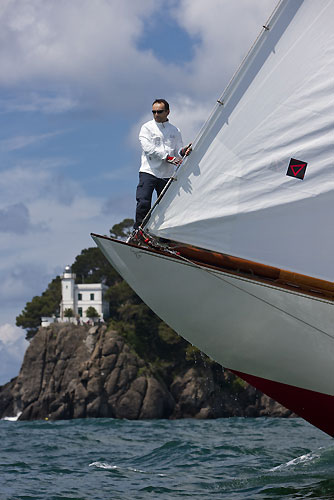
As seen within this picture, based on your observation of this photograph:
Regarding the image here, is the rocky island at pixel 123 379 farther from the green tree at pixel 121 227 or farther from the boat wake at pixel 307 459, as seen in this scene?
the boat wake at pixel 307 459

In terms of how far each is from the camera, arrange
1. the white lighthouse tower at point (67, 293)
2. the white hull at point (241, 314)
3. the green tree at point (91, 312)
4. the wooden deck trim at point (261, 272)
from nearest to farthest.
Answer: the wooden deck trim at point (261, 272), the white hull at point (241, 314), the green tree at point (91, 312), the white lighthouse tower at point (67, 293)

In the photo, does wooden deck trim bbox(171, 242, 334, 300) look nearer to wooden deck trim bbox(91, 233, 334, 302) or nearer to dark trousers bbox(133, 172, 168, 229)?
wooden deck trim bbox(91, 233, 334, 302)

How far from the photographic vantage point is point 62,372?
300 feet

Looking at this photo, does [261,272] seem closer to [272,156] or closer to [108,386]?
[272,156]

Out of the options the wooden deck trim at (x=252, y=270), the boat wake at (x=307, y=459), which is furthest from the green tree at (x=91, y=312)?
the wooden deck trim at (x=252, y=270)

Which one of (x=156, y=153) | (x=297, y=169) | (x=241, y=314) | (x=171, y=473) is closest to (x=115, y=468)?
(x=171, y=473)

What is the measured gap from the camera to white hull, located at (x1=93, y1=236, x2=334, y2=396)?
1034 centimetres

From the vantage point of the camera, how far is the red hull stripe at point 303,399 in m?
11.3

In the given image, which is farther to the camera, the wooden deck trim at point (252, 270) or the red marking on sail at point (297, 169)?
the wooden deck trim at point (252, 270)

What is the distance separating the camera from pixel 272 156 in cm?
980

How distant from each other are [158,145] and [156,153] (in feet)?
0.59

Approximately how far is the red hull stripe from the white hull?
0.51 feet

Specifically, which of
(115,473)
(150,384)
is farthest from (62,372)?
(115,473)

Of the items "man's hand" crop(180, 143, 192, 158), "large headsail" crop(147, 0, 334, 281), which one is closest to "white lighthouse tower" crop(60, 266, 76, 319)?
"man's hand" crop(180, 143, 192, 158)
